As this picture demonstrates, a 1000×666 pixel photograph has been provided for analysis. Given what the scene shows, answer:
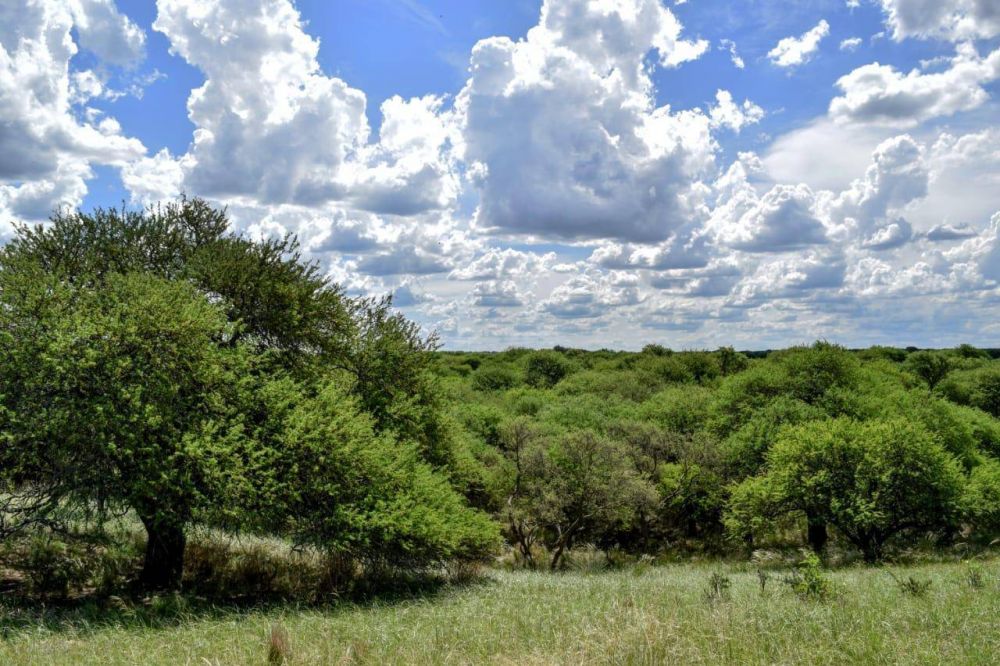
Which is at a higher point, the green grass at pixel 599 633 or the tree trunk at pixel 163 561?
the green grass at pixel 599 633

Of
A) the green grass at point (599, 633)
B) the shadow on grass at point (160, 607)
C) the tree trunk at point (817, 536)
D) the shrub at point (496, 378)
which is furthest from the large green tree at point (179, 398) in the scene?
the shrub at point (496, 378)

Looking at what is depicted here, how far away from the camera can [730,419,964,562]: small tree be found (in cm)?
3322

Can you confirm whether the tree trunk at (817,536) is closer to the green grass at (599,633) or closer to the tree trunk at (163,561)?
the green grass at (599,633)

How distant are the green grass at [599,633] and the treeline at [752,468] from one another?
59.6ft

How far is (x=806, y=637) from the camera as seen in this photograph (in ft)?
28.3

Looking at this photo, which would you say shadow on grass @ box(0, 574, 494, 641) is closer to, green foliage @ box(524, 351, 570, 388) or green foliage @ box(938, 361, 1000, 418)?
green foliage @ box(938, 361, 1000, 418)

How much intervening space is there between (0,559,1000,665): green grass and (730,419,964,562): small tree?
2221 centimetres

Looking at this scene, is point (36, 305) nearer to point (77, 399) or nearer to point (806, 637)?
point (77, 399)

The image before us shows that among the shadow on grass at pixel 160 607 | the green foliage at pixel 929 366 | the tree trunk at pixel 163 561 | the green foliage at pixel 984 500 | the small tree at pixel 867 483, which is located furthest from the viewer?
the green foliage at pixel 929 366

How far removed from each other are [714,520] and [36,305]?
4408 cm

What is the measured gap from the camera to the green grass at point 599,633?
26.9 feet

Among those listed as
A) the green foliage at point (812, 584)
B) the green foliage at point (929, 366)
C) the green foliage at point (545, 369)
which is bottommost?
the green foliage at point (812, 584)

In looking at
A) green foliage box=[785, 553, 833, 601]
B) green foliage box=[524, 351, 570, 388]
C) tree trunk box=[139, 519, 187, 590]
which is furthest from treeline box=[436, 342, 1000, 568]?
green foliage box=[524, 351, 570, 388]

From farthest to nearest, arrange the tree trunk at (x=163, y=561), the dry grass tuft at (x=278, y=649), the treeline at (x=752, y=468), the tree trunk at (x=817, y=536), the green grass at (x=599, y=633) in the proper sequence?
1. the tree trunk at (x=817, y=536)
2. the treeline at (x=752, y=468)
3. the tree trunk at (x=163, y=561)
4. the dry grass tuft at (x=278, y=649)
5. the green grass at (x=599, y=633)
